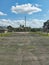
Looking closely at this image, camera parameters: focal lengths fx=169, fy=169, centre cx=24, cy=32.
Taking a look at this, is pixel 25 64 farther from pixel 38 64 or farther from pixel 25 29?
pixel 25 29

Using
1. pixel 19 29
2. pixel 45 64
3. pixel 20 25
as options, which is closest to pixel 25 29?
pixel 19 29

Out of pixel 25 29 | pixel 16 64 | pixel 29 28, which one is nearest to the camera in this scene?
pixel 16 64

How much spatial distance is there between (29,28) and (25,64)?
148m

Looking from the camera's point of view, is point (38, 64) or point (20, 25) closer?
point (38, 64)

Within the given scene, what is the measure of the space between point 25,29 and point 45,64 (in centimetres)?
13567

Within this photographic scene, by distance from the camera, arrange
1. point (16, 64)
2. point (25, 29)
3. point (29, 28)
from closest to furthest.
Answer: point (16, 64) → point (25, 29) → point (29, 28)

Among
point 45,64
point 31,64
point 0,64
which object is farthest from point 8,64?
point 45,64

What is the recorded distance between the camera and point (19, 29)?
14575 centimetres

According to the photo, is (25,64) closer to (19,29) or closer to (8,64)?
(8,64)

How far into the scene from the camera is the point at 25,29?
144 metres

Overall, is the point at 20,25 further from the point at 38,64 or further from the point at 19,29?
the point at 38,64

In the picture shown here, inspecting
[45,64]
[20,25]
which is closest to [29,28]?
[20,25]

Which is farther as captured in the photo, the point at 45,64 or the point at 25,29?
the point at 25,29

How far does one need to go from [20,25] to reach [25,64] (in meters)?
156
